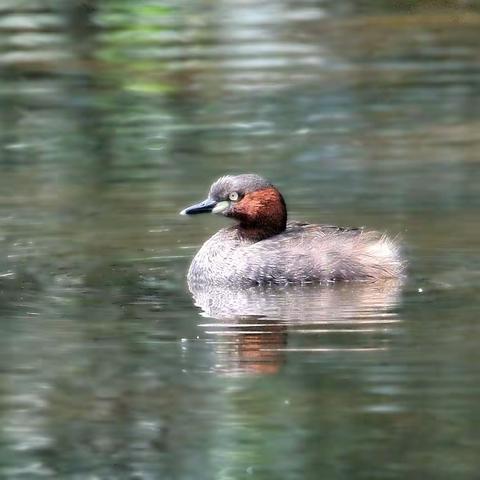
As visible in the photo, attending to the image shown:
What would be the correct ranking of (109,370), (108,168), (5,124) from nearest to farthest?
(109,370)
(108,168)
(5,124)

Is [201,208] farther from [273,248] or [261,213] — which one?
[273,248]

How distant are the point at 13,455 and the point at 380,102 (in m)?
9.30

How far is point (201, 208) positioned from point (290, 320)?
5.43ft

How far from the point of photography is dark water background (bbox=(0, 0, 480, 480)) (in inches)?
320

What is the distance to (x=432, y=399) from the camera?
27.9ft

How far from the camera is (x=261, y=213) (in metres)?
11.6

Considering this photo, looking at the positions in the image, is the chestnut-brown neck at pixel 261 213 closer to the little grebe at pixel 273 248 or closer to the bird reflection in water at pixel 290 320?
the little grebe at pixel 273 248

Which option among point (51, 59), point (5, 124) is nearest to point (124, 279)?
point (5, 124)

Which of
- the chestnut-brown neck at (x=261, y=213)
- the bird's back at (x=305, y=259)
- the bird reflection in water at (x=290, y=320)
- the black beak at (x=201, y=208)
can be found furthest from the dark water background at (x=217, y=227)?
the chestnut-brown neck at (x=261, y=213)

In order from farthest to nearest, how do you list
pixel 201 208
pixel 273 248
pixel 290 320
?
pixel 201 208 < pixel 273 248 < pixel 290 320

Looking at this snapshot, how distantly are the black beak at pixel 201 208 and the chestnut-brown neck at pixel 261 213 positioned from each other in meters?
0.14

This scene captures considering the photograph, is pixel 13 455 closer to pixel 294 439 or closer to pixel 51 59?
pixel 294 439

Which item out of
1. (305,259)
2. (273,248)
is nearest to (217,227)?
(273,248)

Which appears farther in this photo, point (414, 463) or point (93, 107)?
point (93, 107)
